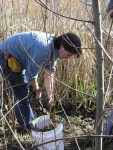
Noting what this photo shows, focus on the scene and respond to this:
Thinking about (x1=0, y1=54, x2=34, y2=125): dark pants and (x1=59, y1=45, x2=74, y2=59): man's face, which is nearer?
(x1=59, y1=45, x2=74, y2=59): man's face

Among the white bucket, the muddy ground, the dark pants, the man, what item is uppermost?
the man

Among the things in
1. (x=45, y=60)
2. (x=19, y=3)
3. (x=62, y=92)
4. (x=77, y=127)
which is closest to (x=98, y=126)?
(x=45, y=60)

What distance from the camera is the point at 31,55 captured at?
2486 mm

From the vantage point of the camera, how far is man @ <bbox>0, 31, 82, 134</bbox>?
7.90 feet

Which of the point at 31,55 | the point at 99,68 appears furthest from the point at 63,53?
the point at 99,68

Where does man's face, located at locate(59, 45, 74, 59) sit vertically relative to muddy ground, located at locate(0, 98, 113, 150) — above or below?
above

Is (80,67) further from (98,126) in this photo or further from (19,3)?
(98,126)

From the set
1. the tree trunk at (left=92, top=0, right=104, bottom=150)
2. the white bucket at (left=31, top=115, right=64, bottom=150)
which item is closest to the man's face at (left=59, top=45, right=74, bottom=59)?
the white bucket at (left=31, top=115, right=64, bottom=150)

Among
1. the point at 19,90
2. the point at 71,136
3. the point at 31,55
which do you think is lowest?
the point at 71,136

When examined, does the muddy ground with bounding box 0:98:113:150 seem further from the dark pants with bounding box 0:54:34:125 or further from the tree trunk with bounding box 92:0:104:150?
the tree trunk with bounding box 92:0:104:150

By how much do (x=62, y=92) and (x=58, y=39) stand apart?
980 mm

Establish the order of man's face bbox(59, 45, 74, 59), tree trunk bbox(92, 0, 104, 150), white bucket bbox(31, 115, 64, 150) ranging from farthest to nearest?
man's face bbox(59, 45, 74, 59) → white bucket bbox(31, 115, 64, 150) → tree trunk bbox(92, 0, 104, 150)

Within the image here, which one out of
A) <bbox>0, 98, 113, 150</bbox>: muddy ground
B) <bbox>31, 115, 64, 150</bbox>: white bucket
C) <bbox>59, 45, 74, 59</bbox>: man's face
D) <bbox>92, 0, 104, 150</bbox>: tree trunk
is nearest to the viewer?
<bbox>92, 0, 104, 150</bbox>: tree trunk

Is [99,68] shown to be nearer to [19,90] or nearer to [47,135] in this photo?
[47,135]
